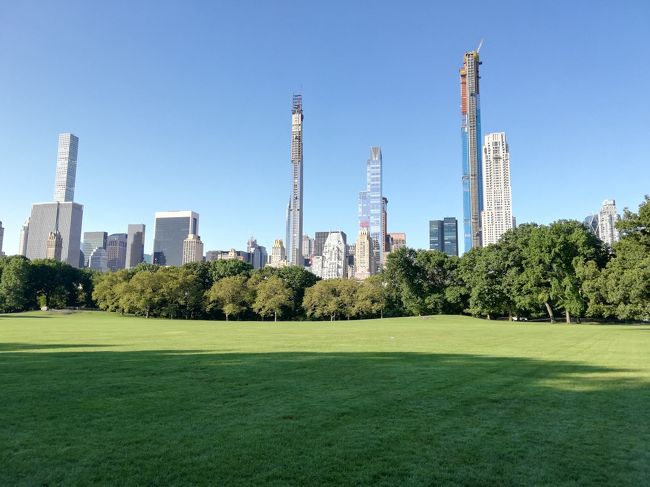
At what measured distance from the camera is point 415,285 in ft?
281

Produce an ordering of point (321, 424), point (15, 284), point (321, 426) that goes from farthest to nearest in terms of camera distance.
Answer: point (15, 284) < point (321, 424) < point (321, 426)

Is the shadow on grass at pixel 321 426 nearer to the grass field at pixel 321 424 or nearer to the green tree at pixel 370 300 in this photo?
the grass field at pixel 321 424

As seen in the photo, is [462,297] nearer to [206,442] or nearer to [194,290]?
[194,290]

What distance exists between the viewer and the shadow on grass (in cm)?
593

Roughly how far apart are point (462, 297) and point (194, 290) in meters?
51.0

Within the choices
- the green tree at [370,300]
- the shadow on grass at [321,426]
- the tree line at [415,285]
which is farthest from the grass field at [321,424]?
the green tree at [370,300]

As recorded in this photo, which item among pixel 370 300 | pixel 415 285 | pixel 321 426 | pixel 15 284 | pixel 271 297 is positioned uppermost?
pixel 415 285

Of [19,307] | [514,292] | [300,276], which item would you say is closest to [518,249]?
[514,292]

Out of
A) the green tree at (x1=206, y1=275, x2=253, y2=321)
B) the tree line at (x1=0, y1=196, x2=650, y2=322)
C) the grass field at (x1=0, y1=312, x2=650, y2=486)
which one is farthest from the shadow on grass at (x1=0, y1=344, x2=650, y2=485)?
the green tree at (x1=206, y1=275, x2=253, y2=321)

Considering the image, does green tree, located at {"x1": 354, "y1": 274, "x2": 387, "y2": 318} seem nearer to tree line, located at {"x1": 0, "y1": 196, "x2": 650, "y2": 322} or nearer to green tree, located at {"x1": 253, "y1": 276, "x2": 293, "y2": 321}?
tree line, located at {"x1": 0, "y1": 196, "x2": 650, "y2": 322}

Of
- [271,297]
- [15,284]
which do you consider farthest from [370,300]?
[15,284]

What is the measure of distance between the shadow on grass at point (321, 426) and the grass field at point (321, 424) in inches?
1.2

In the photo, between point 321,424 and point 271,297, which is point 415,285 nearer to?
point 271,297

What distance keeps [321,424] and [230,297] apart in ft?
272
